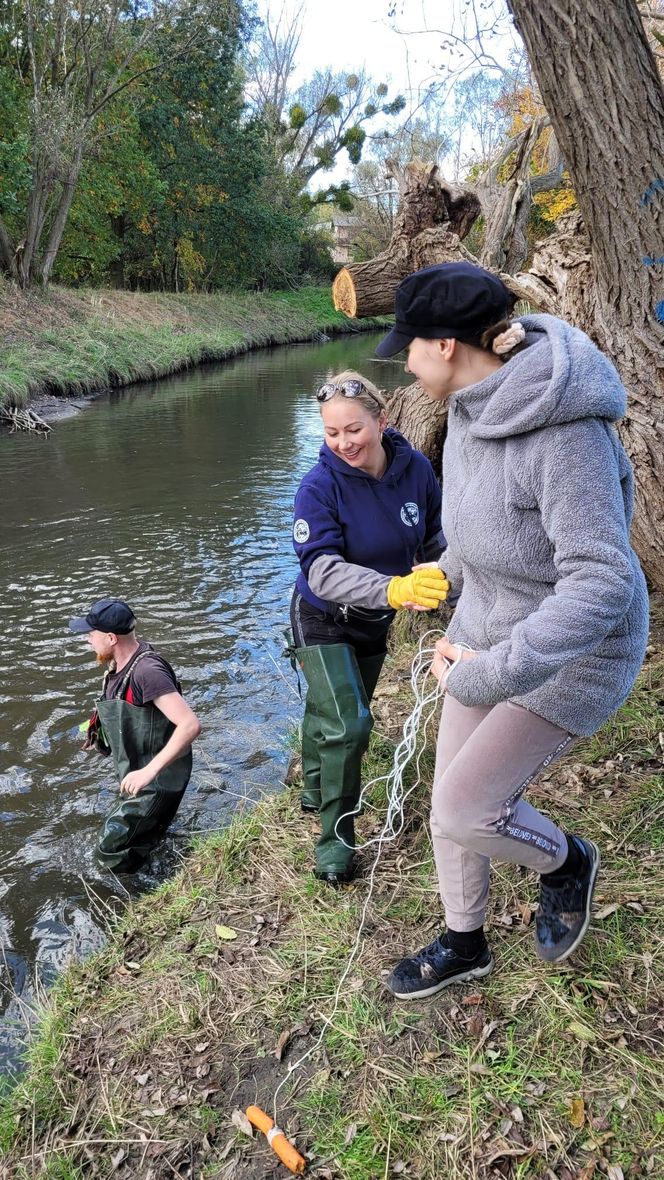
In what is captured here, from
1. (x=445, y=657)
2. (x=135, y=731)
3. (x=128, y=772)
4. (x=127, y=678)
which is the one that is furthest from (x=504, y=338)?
(x=128, y=772)

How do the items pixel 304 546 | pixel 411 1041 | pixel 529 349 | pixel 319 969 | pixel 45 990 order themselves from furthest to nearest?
pixel 45 990
pixel 304 546
pixel 319 969
pixel 411 1041
pixel 529 349

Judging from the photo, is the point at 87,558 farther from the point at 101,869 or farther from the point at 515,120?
the point at 515,120

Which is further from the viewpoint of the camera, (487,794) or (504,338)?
A: (487,794)

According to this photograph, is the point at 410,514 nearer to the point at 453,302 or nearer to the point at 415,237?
the point at 453,302

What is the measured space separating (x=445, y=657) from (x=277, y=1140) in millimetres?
1419

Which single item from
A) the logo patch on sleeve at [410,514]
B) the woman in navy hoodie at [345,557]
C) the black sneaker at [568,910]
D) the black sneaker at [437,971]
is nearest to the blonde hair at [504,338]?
the woman in navy hoodie at [345,557]

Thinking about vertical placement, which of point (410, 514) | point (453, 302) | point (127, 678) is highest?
point (453, 302)

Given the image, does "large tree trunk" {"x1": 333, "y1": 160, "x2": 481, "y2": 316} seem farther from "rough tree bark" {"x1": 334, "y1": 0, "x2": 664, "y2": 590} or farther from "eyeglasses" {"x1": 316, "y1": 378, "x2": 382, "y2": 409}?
"eyeglasses" {"x1": 316, "y1": 378, "x2": 382, "y2": 409}

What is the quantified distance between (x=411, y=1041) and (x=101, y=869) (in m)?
2.39

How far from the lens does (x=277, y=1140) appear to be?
219 centimetres

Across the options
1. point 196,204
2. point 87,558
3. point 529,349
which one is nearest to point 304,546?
point 529,349

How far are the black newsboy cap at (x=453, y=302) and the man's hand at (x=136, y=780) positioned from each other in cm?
276

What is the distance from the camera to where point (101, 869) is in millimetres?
4258

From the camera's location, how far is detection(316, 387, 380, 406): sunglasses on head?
10.0ft
